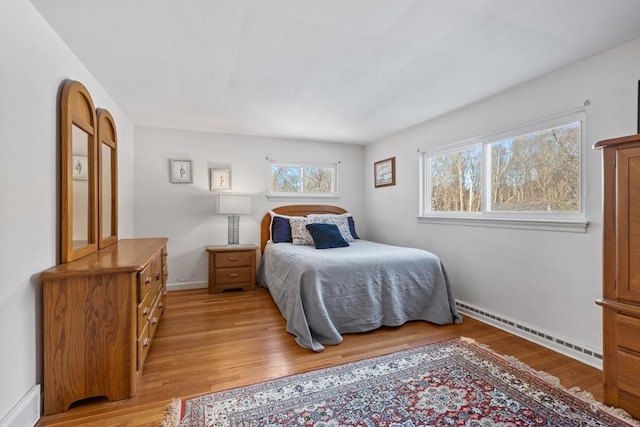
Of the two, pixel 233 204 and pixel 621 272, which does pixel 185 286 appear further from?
pixel 621 272

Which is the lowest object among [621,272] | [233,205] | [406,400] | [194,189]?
[406,400]

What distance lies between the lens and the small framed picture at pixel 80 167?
1981 millimetres

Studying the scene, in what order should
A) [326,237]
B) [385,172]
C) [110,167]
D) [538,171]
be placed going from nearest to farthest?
[538,171] → [110,167] → [326,237] → [385,172]

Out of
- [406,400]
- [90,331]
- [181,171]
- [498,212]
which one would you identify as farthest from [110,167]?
[498,212]

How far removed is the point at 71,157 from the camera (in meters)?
1.89

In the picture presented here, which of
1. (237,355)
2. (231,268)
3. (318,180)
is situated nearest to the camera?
(237,355)

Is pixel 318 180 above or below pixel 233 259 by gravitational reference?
above

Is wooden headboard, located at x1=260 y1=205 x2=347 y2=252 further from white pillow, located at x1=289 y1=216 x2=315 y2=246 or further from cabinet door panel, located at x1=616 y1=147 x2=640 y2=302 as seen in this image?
cabinet door panel, located at x1=616 y1=147 x2=640 y2=302

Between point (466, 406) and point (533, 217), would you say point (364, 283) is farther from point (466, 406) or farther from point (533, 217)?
point (533, 217)

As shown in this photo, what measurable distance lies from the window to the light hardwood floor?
194 cm

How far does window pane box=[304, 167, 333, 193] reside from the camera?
4734 mm

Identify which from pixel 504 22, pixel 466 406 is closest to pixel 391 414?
pixel 466 406

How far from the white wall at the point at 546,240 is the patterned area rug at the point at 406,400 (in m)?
0.65

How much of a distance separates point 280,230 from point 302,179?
102cm
